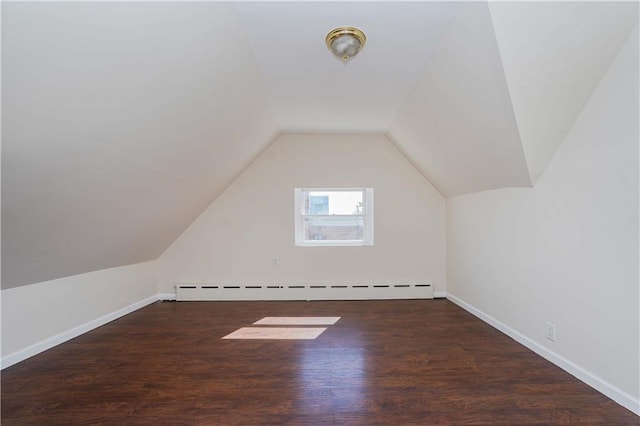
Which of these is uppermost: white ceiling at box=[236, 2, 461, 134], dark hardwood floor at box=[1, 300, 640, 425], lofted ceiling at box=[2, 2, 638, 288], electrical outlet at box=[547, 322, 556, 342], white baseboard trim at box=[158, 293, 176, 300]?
white ceiling at box=[236, 2, 461, 134]

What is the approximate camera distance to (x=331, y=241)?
14.3 ft

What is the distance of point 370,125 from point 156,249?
3.19m

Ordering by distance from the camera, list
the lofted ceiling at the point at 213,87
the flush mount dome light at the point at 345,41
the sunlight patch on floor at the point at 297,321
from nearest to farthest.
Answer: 1. the lofted ceiling at the point at 213,87
2. the flush mount dome light at the point at 345,41
3. the sunlight patch on floor at the point at 297,321

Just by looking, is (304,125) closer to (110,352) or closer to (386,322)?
(386,322)

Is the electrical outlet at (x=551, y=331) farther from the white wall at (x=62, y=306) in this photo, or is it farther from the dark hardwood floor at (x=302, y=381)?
the white wall at (x=62, y=306)

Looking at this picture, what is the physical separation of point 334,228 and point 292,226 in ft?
2.15

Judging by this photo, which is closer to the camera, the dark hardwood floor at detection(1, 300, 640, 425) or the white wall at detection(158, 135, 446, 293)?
the dark hardwood floor at detection(1, 300, 640, 425)

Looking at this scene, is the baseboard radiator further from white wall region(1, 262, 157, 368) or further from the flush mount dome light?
the flush mount dome light

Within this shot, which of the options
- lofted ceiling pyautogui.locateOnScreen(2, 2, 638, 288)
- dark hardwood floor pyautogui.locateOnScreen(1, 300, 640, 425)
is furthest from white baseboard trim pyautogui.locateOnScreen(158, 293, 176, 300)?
lofted ceiling pyautogui.locateOnScreen(2, 2, 638, 288)

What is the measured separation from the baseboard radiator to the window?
2.11ft

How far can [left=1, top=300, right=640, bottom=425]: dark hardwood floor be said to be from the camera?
5.63ft

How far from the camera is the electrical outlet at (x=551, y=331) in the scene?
226 cm

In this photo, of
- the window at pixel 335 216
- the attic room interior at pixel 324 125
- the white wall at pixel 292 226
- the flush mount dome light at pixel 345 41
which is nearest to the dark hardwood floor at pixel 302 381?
the attic room interior at pixel 324 125

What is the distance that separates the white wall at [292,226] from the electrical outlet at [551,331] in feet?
6.03
